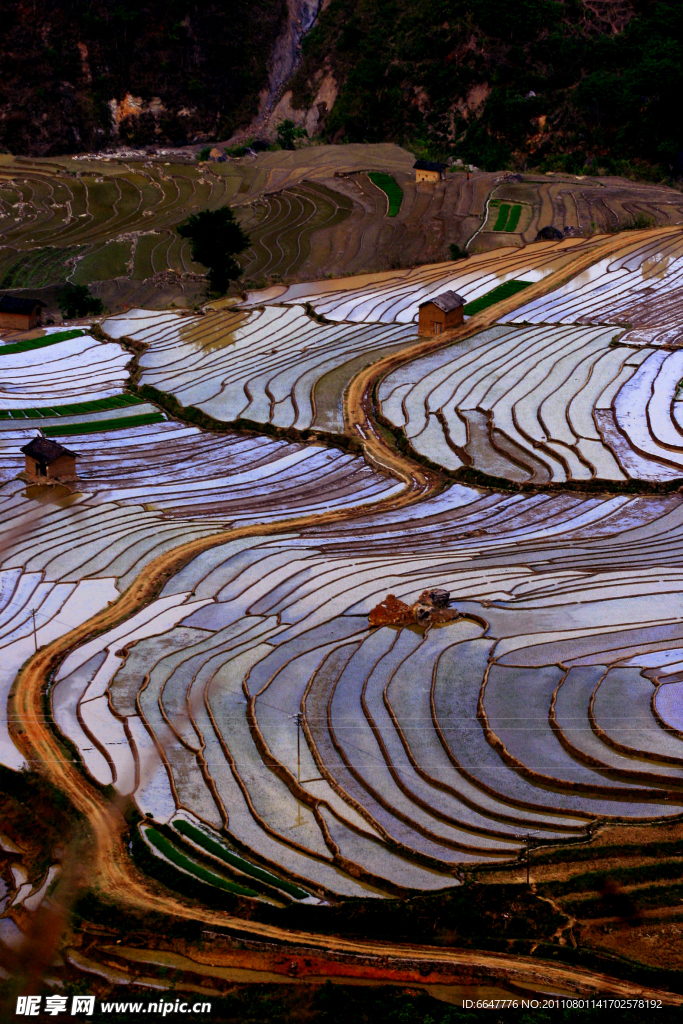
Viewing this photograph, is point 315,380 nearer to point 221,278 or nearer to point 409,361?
point 409,361

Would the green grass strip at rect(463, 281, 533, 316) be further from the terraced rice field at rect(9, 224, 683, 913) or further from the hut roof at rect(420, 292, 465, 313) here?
the terraced rice field at rect(9, 224, 683, 913)

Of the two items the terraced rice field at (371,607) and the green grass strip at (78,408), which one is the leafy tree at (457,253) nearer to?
the terraced rice field at (371,607)

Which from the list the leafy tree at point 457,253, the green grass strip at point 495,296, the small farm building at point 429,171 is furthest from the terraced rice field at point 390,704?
the small farm building at point 429,171

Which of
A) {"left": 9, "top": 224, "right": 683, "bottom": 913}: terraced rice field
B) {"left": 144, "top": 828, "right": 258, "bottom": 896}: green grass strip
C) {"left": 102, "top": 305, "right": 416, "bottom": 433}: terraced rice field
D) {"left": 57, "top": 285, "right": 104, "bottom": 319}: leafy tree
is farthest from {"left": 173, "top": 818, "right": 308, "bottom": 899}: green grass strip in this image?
{"left": 57, "top": 285, "right": 104, "bottom": 319}: leafy tree

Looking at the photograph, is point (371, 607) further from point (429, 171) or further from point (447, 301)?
point (429, 171)

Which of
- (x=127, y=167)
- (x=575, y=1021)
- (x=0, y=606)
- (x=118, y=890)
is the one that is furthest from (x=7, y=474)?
(x=127, y=167)

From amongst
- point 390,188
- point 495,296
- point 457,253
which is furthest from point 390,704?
point 390,188
